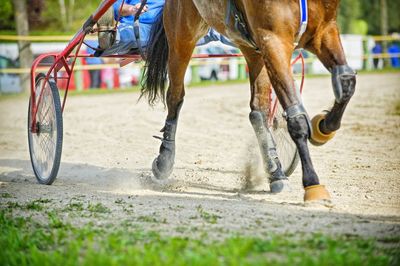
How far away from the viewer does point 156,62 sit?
624 centimetres

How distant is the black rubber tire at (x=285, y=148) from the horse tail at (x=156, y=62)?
0.90 metres

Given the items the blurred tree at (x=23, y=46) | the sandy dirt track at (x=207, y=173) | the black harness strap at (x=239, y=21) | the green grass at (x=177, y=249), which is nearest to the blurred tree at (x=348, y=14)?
the blurred tree at (x=23, y=46)

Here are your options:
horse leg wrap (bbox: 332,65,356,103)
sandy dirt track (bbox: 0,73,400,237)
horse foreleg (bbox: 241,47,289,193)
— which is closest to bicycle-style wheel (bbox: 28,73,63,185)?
sandy dirt track (bbox: 0,73,400,237)

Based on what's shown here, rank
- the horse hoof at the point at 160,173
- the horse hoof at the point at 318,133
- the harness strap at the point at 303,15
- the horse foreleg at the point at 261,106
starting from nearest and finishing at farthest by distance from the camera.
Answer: the harness strap at the point at 303,15
the horse hoof at the point at 318,133
the horse foreleg at the point at 261,106
the horse hoof at the point at 160,173

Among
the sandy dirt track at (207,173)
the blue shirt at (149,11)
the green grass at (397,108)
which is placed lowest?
the green grass at (397,108)

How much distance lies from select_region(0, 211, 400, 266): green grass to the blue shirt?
2.88 m

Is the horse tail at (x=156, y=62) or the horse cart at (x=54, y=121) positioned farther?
the horse tail at (x=156, y=62)

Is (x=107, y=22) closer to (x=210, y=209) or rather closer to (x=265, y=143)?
(x=265, y=143)

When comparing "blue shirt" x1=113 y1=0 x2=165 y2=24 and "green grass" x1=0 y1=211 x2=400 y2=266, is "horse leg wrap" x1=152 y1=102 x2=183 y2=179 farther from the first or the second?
"green grass" x1=0 y1=211 x2=400 y2=266

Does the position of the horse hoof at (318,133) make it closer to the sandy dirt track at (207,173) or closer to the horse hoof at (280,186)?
the sandy dirt track at (207,173)

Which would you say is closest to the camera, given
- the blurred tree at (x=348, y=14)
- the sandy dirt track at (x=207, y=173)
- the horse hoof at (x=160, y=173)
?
the sandy dirt track at (x=207, y=173)

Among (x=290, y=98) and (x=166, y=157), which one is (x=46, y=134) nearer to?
(x=166, y=157)

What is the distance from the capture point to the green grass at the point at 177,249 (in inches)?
122

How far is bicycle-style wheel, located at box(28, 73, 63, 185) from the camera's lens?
5766 millimetres
